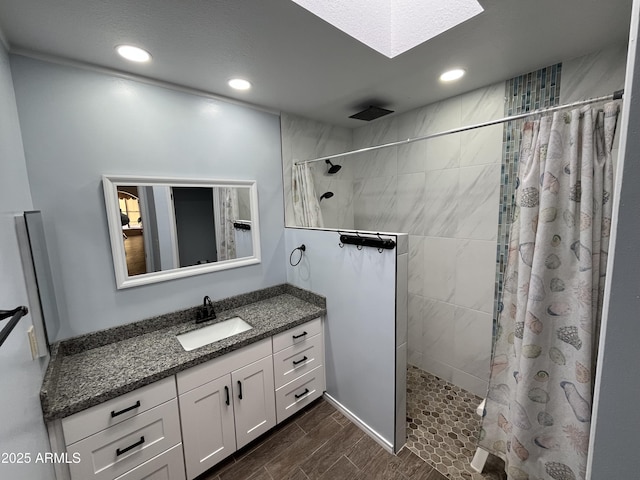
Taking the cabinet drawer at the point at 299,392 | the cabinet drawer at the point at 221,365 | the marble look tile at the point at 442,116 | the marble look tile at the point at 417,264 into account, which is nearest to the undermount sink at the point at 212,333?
→ the cabinet drawer at the point at 221,365

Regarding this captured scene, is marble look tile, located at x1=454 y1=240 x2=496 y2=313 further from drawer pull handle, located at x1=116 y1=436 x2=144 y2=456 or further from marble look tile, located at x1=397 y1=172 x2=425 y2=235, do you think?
drawer pull handle, located at x1=116 y1=436 x2=144 y2=456

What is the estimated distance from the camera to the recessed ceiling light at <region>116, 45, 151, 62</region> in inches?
51.0

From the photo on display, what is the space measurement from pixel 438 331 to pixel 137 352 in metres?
2.23

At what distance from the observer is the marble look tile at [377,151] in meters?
2.48

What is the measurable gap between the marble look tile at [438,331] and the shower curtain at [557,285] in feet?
2.76

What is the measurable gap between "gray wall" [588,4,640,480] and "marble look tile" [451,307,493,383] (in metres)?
1.69

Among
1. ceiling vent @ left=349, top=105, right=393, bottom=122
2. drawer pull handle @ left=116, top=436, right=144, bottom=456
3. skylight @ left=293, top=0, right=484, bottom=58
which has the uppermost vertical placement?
skylight @ left=293, top=0, right=484, bottom=58

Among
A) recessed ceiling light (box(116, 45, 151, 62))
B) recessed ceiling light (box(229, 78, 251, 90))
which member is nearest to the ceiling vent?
recessed ceiling light (box(229, 78, 251, 90))

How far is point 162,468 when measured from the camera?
1357 mm

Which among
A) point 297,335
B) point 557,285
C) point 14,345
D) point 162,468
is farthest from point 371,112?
point 162,468

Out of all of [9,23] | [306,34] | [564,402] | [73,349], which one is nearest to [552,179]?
[564,402]

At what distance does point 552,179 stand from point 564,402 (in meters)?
1.01

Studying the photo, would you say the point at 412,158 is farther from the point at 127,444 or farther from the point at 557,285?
the point at 127,444

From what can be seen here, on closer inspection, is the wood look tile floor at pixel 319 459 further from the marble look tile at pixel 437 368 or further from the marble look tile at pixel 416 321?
the marble look tile at pixel 416 321
